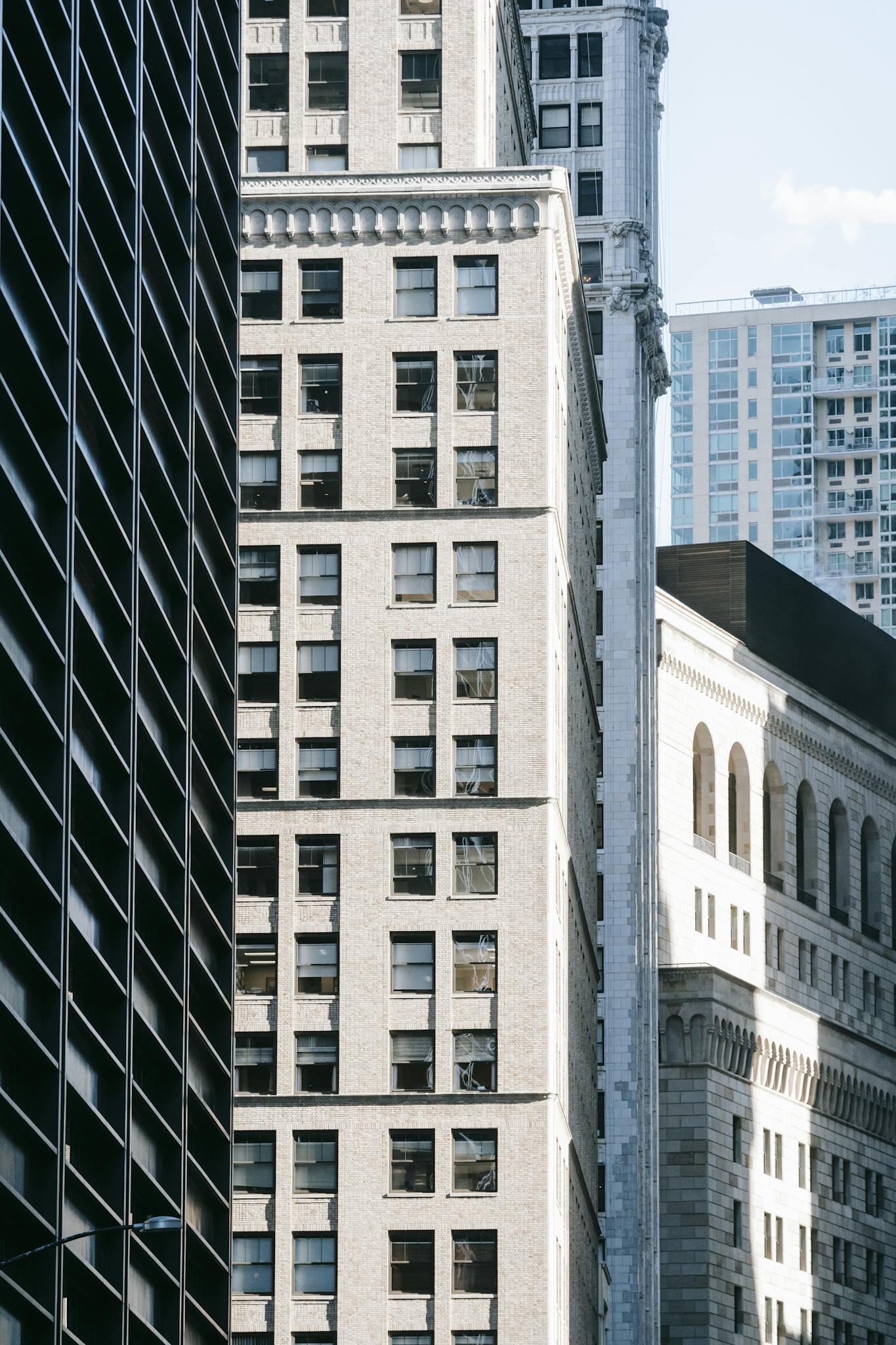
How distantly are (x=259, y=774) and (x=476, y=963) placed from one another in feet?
30.0

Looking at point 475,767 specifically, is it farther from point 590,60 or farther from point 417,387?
point 590,60

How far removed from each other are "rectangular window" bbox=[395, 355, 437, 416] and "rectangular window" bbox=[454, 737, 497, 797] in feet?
36.0

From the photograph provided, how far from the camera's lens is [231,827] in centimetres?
7381

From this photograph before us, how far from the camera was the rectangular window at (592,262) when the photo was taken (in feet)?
454

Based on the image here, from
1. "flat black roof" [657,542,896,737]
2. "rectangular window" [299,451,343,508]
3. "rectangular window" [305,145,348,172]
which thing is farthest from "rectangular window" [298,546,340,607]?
"flat black roof" [657,542,896,737]

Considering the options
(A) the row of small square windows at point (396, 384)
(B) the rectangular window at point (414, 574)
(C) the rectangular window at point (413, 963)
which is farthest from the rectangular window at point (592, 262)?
(C) the rectangular window at point (413, 963)

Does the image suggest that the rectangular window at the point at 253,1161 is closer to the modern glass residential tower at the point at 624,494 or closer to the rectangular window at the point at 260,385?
the rectangular window at the point at 260,385

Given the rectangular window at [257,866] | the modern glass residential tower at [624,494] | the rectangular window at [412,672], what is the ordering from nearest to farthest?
the rectangular window at [257,866] → the rectangular window at [412,672] → the modern glass residential tower at [624,494]

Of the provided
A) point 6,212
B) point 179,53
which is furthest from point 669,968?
point 6,212

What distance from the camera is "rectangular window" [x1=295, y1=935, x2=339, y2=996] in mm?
88062

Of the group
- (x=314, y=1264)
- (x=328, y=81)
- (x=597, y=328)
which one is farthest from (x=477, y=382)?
(x=597, y=328)

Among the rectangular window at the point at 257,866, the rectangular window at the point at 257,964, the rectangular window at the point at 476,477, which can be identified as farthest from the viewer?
the rectangular window at the point at 476,477

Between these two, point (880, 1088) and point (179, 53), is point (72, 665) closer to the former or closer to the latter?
point (179, 53)

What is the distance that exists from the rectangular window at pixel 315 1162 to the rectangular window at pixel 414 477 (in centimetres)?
2014
